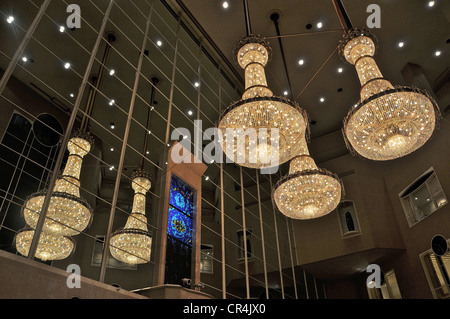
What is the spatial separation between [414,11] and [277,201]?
5.67m

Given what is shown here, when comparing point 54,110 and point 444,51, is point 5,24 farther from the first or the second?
point 444,51

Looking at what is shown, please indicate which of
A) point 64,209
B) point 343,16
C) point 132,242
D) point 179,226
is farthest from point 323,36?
point 64,209

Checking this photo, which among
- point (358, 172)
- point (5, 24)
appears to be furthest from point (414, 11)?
point (5, 24)

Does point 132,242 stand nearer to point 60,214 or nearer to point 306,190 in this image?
point 60,214

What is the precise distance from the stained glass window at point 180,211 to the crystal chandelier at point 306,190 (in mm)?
1669

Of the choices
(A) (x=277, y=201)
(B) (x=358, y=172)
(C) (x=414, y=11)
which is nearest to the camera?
(A) (x=277, y=201)

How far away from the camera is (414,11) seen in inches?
300

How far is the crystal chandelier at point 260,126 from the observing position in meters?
4.38

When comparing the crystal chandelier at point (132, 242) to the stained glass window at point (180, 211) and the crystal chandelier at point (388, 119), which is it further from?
the crystal chandelier at point (388, 119)

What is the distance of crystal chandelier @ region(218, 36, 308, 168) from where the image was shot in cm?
438

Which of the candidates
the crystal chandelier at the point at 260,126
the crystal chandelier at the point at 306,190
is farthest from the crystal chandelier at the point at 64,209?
the crystal chandelier at the point at 306,190
